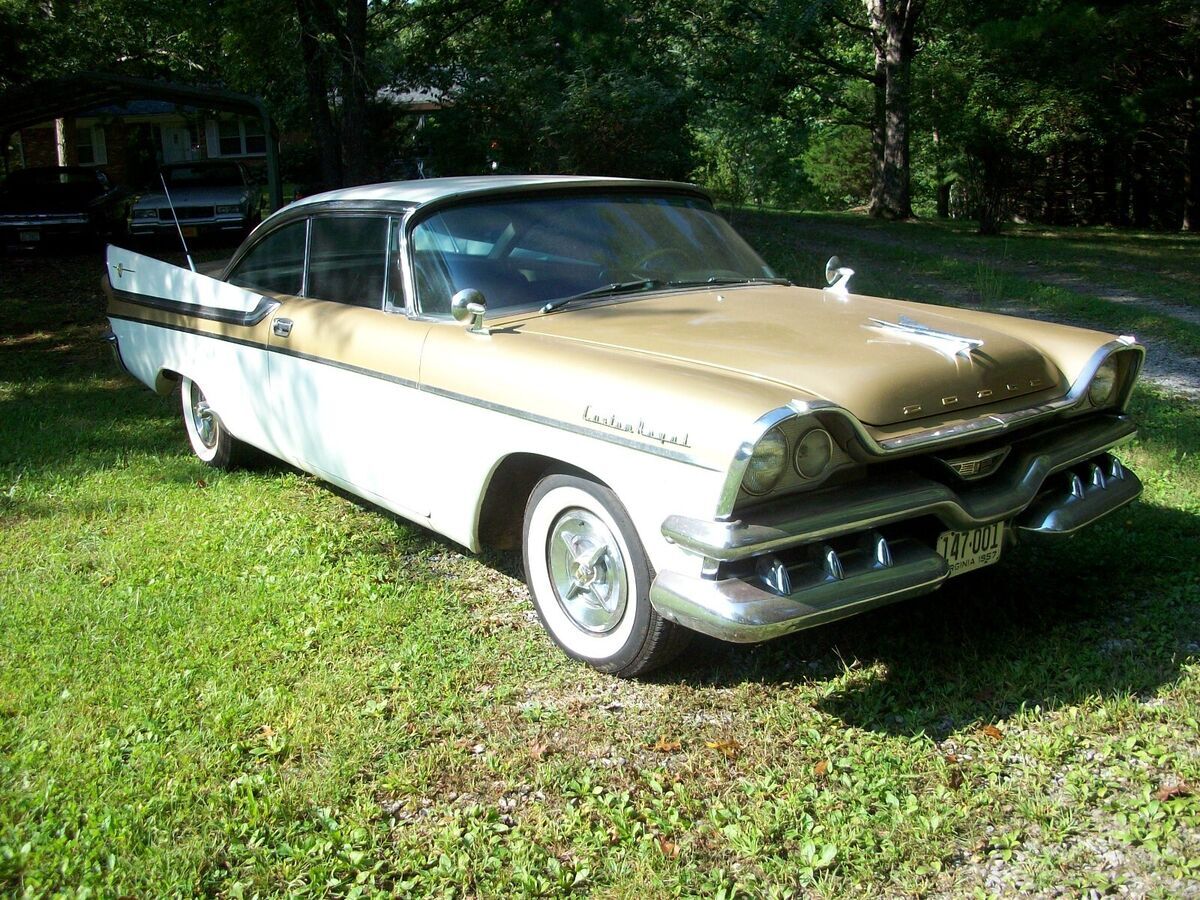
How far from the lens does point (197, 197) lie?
15969mm

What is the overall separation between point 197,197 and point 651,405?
48.3 feet

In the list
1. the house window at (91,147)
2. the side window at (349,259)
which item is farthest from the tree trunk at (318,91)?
the house window at (91,147)

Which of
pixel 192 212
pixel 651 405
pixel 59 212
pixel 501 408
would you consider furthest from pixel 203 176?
pixel 651 405

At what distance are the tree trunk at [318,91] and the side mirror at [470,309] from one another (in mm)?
11205

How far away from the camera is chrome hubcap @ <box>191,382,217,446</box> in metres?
5.97

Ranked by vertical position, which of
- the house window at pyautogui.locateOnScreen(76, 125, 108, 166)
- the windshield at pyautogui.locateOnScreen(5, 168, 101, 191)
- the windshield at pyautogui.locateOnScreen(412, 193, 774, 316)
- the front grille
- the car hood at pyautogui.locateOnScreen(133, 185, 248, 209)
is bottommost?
the windshield at pyautogui.locateOnScreen(412, 193, 774, 316)

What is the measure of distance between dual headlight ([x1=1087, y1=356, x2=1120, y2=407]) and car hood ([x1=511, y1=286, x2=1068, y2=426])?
0.18 m

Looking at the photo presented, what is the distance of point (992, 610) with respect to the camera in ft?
12.8

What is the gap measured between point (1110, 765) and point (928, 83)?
18.1 metres

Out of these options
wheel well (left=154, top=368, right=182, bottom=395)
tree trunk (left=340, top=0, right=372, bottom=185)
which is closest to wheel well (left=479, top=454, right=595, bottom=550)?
wheel well (left=154, top=368, right=182, bottom=395)

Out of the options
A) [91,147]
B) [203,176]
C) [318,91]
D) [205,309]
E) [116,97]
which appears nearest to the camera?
[205,309]

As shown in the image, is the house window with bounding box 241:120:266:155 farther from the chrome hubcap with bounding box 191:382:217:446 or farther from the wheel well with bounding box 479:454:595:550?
the wheel well with bounding box 479:454:595:550

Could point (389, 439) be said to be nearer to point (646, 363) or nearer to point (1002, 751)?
point (646, 363)

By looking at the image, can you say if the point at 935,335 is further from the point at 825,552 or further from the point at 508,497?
the point at 508,497
